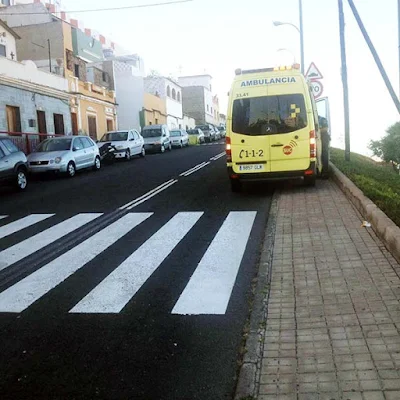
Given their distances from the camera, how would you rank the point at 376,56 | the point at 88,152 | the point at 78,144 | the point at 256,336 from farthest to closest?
1. the point at 88,152
2. the point at 78,144
3. the point at 376,56
4. the point at 256,336

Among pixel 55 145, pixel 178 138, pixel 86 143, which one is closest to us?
pixel 55 145

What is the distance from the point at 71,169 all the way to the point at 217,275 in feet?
45.9

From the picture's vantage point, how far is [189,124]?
67.8 m

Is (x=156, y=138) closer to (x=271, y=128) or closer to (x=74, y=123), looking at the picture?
(x=74, y=123)

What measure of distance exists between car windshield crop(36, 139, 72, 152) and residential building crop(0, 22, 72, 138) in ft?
13.3

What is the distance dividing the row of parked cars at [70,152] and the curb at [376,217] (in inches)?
361

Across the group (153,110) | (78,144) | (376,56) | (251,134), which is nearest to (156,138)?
(78,144)

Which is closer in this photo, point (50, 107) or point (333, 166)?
point (333, 166)

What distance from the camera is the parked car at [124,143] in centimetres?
2561

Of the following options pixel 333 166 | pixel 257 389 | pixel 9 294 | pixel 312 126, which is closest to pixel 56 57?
pixel 333 166

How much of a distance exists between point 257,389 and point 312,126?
28.2ft

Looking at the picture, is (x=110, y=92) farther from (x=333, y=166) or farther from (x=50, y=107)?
→ (x=333, y=166)

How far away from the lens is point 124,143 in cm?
2603

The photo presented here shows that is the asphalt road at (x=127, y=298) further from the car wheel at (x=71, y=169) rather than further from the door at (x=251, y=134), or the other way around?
the car wheel at (x=71, y=169)
